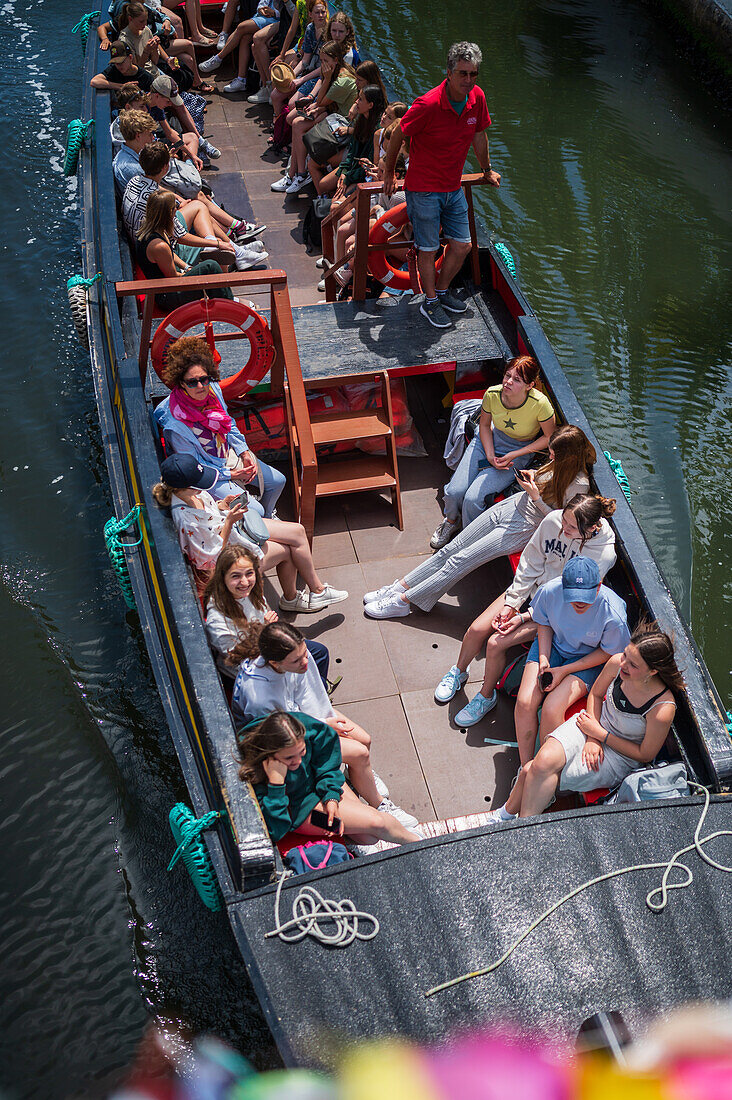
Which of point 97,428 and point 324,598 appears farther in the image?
point 97,428

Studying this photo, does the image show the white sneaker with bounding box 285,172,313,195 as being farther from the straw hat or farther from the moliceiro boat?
the straw hat

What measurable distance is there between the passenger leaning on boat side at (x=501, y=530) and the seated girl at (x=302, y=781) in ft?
3.96

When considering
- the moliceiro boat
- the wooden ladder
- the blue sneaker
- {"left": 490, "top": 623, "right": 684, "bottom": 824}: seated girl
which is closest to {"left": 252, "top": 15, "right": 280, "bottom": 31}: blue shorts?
the moliceiro boat

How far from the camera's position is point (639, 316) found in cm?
797

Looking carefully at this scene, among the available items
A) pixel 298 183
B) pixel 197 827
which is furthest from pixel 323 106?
pixel 197 827

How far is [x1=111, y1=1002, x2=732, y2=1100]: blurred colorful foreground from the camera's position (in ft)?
8.03

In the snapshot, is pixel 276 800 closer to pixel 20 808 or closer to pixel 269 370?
pixel 20 808

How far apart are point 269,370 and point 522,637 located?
192 centimetres

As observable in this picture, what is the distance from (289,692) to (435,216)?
2915 mm

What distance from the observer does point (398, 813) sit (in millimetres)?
3664

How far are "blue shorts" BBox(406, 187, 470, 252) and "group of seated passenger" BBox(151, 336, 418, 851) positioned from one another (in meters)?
1.59

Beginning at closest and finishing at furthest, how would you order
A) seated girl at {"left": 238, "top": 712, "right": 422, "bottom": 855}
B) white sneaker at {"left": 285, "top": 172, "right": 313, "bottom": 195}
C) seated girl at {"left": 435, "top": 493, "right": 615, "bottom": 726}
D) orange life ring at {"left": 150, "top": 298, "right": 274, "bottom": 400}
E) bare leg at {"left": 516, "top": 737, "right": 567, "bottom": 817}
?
seated girl at {"left": 238, "top": 712, "right": 422, "bottom": 855} < bare leg at {"left": 516, "top": 737, "right": 567, "bottom": 817} < seated girl at {"left": 435, "top": 493, "right": 615, "bottom": 726} < orange life ring at {"left": 150, "top": 298, "right": 274, "bottom": 400} < white sneaker at {"left": 285, "top": 172, "right": 313, "bottom": 195}

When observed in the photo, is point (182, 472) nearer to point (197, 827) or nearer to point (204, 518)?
point (204, 518)

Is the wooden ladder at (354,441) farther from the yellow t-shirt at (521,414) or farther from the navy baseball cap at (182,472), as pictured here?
the navy baseball cap at (182,472)
